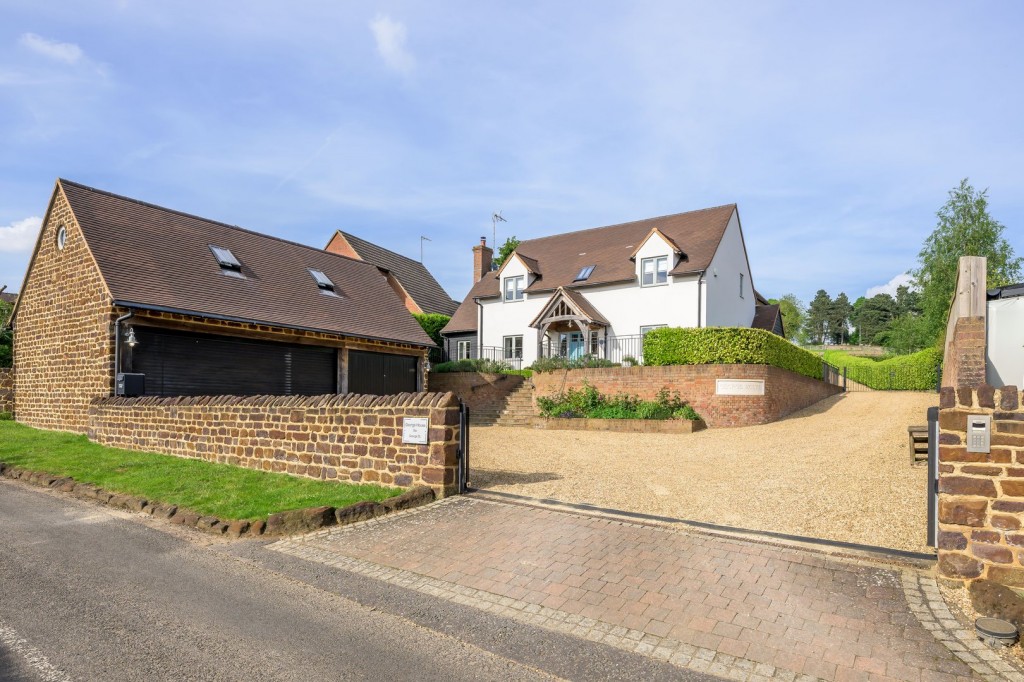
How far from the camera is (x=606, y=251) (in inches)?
1260

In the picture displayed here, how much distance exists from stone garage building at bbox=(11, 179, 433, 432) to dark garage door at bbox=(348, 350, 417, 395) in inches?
2.2

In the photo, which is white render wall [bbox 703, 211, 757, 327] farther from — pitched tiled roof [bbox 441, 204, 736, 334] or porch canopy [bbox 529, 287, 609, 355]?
porch canopy [bbox 529, 287, 609, 355]

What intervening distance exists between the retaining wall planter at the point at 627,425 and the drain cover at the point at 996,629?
14.2 m

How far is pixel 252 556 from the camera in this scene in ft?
22.0

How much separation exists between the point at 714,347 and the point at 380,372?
40.5ft

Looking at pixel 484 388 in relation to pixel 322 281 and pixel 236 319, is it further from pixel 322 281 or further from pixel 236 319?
pixel 236 319

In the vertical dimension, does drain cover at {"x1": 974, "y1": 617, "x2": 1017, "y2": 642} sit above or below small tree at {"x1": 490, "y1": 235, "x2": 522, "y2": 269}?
below

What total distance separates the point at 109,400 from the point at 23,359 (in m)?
7.45

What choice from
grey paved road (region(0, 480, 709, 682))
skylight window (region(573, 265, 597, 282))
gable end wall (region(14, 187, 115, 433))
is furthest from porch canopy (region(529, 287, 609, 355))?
grey paved road (region(0, 480, 709, 682))

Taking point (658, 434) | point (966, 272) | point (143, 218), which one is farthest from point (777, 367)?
point (143, 218)

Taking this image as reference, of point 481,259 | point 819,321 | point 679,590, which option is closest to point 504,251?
point 481,259

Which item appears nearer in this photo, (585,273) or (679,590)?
(679,590)

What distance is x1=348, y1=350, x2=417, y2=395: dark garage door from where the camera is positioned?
22.5 metres

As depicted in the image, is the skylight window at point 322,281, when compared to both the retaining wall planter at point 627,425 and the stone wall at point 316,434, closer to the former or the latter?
the retaining wall planter at point 627,425
